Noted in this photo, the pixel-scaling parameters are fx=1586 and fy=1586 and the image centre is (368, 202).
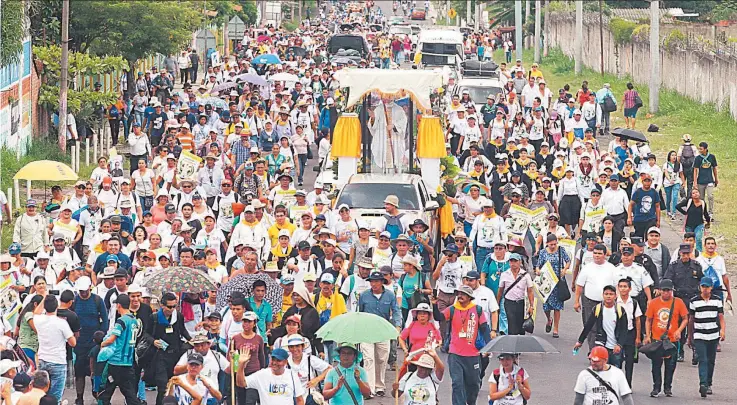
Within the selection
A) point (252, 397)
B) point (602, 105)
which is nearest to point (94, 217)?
point (252, 397)

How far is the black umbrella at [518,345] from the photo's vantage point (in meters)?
13.2

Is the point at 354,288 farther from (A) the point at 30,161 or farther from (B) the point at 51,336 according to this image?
(A) the point at 30,161

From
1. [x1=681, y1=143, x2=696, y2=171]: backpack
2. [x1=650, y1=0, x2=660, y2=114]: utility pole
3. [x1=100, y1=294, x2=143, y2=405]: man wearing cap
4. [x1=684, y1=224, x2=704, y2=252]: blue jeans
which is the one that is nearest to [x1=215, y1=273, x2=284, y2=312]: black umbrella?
[x1=100, y1=294, x2=143, y2=405]: man wearing cap

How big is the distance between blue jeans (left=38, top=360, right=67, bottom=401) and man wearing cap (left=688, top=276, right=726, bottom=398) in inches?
252

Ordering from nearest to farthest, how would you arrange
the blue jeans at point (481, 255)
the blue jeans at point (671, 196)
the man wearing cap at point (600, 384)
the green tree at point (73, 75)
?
the man wearing cap at point (600, 384)
the blue jeans at point (481, 255)
the blue jeans at point (671, 196)
the green tree at point (73, 75)

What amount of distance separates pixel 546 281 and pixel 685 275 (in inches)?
78.9

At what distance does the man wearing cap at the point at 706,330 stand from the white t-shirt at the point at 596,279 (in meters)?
1.00

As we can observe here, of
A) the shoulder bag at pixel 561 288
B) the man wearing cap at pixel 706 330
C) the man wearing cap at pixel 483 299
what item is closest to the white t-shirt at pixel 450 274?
the man wearing cap at pixel 483 299

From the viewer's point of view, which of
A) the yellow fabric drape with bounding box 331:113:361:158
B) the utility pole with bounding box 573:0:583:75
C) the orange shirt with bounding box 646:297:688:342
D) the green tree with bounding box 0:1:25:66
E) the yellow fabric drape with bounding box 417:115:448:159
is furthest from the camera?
the utility pole with bounding box 573:0:583:75

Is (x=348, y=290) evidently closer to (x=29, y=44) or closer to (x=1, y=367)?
(x=1, y=367)

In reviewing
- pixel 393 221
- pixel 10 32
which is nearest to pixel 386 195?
pixel 393 221

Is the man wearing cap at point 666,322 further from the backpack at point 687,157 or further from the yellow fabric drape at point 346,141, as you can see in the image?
the backpack at point 687,157

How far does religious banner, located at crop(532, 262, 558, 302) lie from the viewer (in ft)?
61.5

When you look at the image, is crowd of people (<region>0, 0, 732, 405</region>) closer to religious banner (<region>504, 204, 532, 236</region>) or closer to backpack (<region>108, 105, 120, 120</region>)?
religious banner (<region>504, 204, 532, 236</region>)
